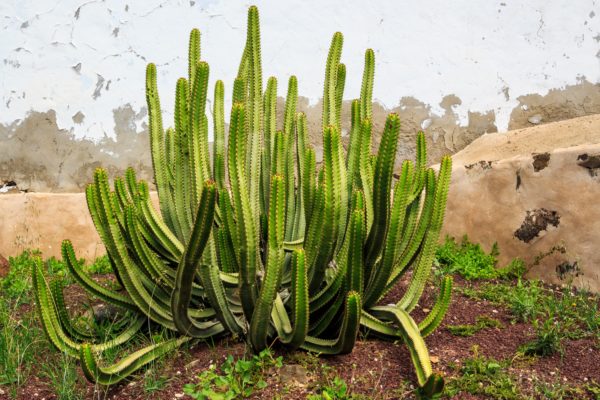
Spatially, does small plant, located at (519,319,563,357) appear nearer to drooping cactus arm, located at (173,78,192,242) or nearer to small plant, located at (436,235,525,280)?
small plant, located at (436,235,525,280)

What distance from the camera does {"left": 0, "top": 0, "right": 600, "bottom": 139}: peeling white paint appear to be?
5.08 m

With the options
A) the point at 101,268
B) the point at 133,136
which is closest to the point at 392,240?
the point at 101,268

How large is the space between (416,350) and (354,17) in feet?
10.9

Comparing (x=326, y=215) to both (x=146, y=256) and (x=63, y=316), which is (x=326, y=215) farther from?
(x=63, y=316)

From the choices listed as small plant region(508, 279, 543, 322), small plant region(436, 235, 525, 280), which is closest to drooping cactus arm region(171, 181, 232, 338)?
small plant region(508, 279, 543, 322)

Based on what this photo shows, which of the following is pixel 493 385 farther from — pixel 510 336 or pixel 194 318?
pixel 194 318

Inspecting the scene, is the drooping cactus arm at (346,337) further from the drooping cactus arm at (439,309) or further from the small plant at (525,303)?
the small plant at (525,303)

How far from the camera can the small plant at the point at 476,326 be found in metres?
3.16

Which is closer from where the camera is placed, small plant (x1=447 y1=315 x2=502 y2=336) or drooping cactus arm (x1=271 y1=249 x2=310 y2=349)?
drooping cactus arm (x1=271 y1=249 x2=310 y2=349)

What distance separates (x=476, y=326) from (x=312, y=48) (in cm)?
280

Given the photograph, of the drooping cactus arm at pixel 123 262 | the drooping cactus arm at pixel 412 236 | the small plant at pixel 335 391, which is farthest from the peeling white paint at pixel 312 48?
the small plant at pixel 335 391

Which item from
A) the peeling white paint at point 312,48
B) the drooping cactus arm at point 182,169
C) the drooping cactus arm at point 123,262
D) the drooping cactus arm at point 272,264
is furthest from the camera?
the peeling white paint at point 312,48

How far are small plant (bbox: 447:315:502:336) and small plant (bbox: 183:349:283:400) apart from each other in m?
0.95

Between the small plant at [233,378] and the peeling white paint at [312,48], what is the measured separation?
296 cm
